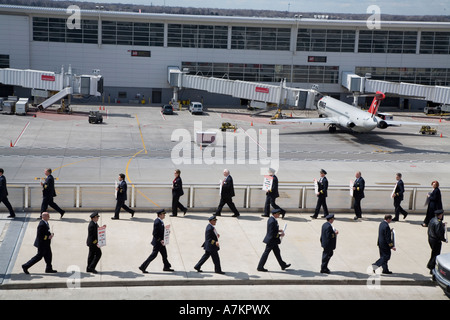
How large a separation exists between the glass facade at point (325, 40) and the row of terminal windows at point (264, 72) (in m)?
2.47

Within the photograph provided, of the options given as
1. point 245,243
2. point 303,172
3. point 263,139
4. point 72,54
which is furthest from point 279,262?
point 72,54

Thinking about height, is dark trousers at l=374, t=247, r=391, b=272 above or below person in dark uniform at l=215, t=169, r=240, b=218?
→ below

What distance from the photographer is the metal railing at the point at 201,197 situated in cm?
2297

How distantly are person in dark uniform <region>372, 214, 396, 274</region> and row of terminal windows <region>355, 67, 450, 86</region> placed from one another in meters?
65.1

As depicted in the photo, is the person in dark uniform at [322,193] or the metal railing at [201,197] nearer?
the metal railing at [201,197]

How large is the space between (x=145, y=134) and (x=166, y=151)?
8737mm

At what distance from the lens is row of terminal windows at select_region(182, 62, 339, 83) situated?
77500mm

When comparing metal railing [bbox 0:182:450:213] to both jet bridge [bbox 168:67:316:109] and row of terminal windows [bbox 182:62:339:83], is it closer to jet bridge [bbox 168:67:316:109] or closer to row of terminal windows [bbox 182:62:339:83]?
jet bridge [bbox 168:67:316:109]

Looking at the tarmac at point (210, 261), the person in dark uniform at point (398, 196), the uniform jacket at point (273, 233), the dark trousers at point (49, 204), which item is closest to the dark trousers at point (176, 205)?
the tarmac at point (210, 261)

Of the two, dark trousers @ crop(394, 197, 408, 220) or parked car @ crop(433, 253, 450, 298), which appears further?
dark trousers @ crop(394, 197, 408, 220)

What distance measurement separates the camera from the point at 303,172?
122 feet

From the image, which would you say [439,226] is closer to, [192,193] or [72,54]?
[192,193]

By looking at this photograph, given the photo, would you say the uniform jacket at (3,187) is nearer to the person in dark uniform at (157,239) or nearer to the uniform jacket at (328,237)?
the person in dark uniform at (157,239)

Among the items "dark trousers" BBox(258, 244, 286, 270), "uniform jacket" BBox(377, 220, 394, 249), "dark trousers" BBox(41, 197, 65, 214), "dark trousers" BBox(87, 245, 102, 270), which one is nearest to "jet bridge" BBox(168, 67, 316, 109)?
"dark trousers" BBox(41, 197, 65, 214)
